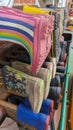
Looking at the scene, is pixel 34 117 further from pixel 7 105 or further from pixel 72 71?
pixel 72 71

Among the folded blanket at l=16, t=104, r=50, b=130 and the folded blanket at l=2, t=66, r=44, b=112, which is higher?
the folded blanket at l=2, t=66, r=44, b=112

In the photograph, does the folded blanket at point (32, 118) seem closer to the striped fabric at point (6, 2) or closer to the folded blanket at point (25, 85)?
the folded blanket at point (25, 85)

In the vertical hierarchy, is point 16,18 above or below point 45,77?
above

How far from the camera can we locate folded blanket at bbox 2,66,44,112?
20.3 inches

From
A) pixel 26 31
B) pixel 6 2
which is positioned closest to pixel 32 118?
pixel 26 31

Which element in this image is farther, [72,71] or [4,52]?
[72,71]

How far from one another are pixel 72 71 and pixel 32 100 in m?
1.24

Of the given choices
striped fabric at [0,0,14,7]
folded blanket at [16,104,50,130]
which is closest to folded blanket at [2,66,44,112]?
folded blanket at [16,104,50,130]

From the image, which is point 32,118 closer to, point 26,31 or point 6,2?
point 26,31

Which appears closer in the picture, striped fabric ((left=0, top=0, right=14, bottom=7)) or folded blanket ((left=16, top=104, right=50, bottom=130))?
folded blanket ((left=16, top=104, right=50, bottom=130))

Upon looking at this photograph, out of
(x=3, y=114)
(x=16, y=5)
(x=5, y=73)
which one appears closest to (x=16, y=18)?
(x=5, y=73)

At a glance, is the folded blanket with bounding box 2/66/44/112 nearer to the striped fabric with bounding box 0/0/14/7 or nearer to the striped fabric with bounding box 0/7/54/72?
the striped fabric with bounding box 0/7/54/72

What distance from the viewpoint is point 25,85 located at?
534mm

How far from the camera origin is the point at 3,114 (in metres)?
0.57
